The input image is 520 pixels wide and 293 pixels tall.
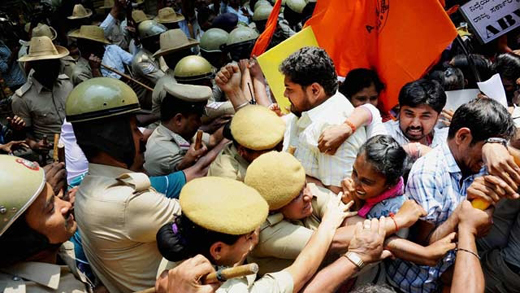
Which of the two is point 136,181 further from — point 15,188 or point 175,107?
point 175,107

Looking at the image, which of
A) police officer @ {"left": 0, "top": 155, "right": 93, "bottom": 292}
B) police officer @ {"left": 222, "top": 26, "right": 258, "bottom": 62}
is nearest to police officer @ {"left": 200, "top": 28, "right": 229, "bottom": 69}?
police officer @ {"left": 222, "top": 26, "right": 258, "bottom": 62}

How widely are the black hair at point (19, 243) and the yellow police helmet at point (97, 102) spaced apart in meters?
0.69

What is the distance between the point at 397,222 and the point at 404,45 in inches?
77.0

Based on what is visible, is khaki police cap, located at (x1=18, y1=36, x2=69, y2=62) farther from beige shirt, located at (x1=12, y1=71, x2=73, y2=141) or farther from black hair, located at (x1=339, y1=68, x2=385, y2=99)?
black hair, located at (x1=339, y1=68, x2=385, y2=99)

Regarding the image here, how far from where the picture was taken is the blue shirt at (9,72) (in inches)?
308

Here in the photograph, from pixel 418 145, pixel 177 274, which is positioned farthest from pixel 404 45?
pixel 177 274

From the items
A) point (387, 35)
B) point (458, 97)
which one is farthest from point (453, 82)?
point (387, 35)

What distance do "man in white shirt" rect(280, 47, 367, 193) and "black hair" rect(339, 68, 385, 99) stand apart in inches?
29.9

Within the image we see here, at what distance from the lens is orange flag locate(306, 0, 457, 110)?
3.37 metres

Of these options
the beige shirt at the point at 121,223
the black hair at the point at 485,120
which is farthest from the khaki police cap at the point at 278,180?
the black hair at the point at 485,120

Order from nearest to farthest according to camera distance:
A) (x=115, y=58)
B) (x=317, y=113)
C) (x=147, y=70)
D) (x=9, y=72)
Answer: (x=317, y=113) → (x=147, y=70) → (x=115, y=58) → (x=9, y=72)

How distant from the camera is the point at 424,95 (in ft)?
9.92

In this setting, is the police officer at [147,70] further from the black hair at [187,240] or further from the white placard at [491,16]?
the black hair at [187,240]

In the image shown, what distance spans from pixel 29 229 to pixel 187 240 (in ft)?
2.29
